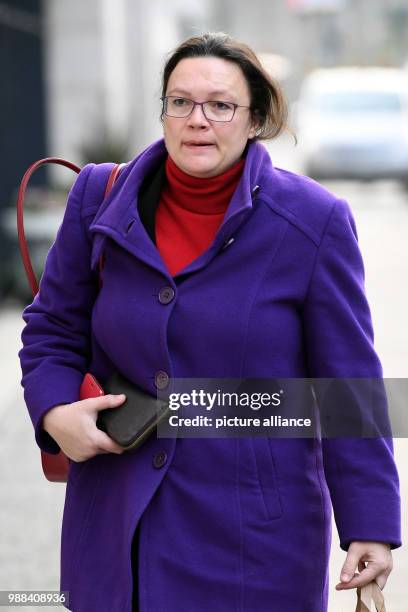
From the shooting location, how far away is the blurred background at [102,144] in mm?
5129

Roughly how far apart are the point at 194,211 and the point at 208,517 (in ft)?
2.08

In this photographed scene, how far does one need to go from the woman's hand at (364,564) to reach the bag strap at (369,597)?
14 mm

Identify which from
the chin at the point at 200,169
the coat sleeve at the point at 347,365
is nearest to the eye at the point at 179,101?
the chin at the point at 200,169

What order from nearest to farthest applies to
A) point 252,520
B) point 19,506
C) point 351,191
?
point 252,520 → point 19,506 → point 351,191

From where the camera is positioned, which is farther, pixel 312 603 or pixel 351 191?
pixel 351 191

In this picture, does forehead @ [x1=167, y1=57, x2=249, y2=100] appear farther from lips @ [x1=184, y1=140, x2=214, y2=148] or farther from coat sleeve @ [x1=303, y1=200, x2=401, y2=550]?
coat sleeve @ [x1=303, y1=200, x2=401, y2=550]

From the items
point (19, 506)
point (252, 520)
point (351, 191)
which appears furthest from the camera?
point (351, 191)

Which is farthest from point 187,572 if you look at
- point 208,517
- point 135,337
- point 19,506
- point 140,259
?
point 19,506

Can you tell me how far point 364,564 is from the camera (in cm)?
250

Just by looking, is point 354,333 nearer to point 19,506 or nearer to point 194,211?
point 194,211

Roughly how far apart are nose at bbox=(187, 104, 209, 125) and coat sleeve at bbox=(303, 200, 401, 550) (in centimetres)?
32

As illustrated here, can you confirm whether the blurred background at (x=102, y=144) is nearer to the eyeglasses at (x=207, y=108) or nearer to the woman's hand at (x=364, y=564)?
the eyeglasses at (x=207, y=108)

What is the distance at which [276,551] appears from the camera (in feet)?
8.17

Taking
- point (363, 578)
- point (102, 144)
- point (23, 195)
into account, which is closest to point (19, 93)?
point (102, 144)
